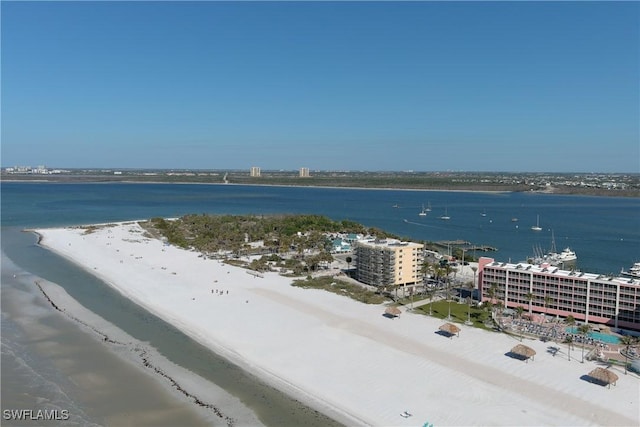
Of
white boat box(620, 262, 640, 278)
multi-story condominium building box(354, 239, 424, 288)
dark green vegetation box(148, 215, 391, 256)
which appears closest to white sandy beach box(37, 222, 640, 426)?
multi-story condominium building box(354, 239, 424, 288)

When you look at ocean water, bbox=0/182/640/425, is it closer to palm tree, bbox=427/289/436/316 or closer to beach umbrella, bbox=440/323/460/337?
beach umbrella, bbox=440/323/460/337

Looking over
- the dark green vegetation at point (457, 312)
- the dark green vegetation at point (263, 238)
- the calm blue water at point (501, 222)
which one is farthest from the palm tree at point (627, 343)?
the dark green vegetation at point (263, 238)

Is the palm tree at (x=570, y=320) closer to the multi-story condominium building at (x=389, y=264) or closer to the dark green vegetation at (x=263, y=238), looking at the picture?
the multi-story condominium building at (x=389, y=264)

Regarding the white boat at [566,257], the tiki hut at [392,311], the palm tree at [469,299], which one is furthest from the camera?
the white boat at [566,257]

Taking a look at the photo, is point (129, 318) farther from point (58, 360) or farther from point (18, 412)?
point (18, 412)

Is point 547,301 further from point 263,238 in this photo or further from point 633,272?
point 263,238

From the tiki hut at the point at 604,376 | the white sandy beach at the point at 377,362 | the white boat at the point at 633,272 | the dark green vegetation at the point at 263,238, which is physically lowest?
the white boat at the point at 633,272
